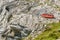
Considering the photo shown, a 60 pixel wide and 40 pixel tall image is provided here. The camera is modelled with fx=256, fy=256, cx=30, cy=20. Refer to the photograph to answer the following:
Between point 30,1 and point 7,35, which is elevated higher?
point 30,1

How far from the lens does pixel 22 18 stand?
2483cm

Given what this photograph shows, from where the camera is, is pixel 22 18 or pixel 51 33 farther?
pixel 22 18

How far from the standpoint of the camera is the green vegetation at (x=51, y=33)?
739 inches

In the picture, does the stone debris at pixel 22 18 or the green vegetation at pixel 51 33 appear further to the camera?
the stone debris at pixel 22 18

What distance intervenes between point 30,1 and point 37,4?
37.2 inches

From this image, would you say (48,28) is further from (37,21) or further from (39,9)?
(39,9)

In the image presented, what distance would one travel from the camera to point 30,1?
28.2 metres

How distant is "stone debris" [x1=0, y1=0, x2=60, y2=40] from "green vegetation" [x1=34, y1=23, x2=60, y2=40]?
36.0 inches

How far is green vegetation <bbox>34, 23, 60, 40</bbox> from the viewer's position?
1877cm

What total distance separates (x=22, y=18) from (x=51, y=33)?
19.3ft

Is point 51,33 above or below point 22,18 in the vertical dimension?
below

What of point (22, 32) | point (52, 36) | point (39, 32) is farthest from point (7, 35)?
point (52, 36)

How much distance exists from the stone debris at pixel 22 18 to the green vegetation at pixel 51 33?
0.92 m

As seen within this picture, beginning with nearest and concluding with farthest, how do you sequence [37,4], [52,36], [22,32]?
[52,36]
[22,32]
[37,4]
